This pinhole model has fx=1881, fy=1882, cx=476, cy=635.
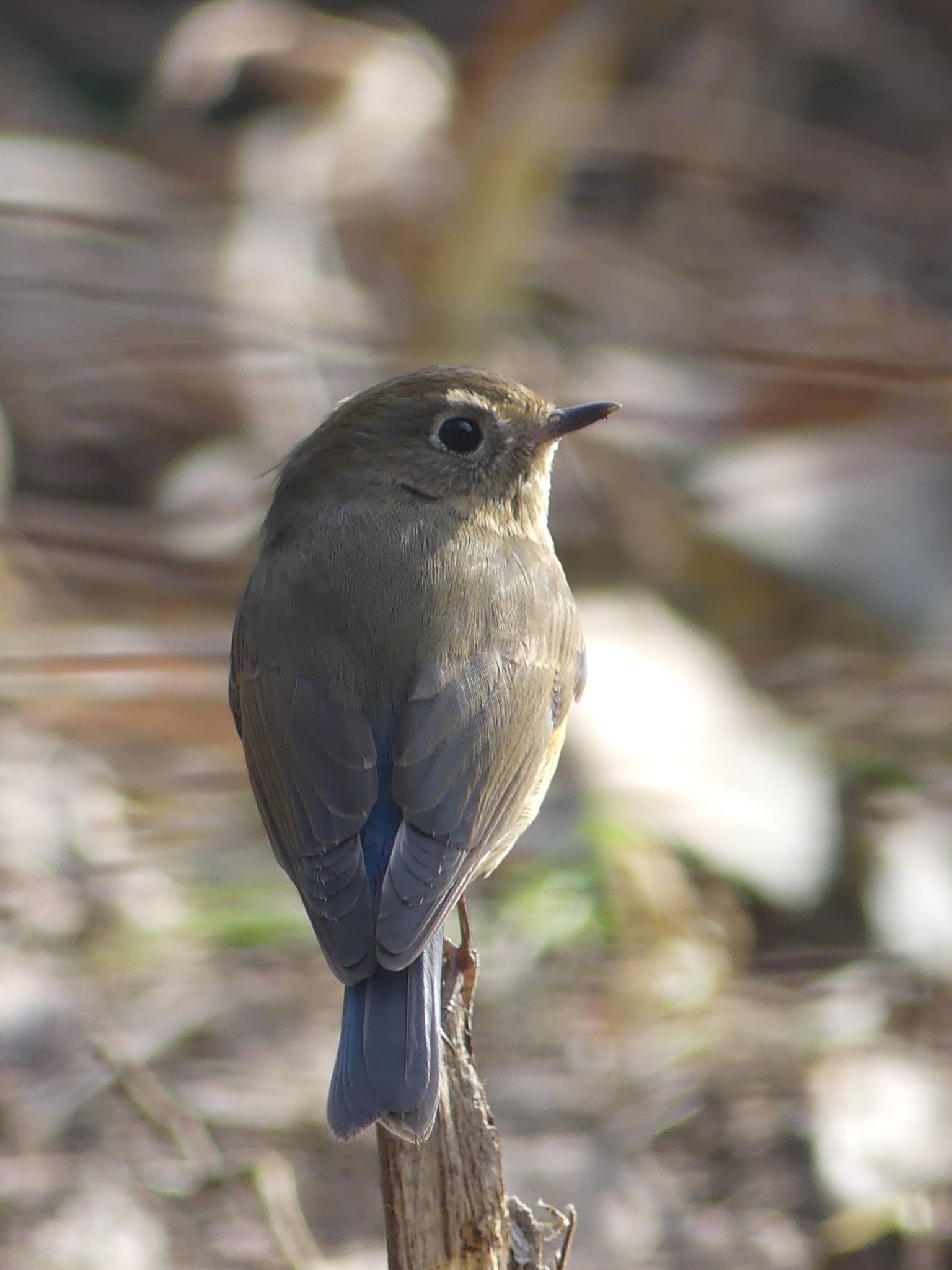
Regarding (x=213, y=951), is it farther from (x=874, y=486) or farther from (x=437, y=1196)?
(x=874, y=486)

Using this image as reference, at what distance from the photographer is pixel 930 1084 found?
439cm

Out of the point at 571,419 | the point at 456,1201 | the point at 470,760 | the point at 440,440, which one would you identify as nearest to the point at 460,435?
the point at 440,440

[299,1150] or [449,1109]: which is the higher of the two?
[449,1109]

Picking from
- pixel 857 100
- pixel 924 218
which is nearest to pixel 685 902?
pixel 924 218

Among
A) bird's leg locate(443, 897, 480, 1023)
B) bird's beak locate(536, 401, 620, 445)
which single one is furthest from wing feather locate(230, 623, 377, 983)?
bird's beak locate(536, 401, 620, 445)

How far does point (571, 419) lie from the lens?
345 cm

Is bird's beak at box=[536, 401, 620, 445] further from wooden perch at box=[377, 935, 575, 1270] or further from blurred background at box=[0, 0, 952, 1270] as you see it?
blurred background at box=[0, 0, 952, 1270]

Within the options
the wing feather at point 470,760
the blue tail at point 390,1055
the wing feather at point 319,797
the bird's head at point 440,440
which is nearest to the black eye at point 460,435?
the bird's head at point 440,440

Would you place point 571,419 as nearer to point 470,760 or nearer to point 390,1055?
point 470,760

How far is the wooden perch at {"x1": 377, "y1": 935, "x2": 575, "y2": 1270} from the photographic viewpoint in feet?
8.52

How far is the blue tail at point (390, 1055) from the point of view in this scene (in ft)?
8.27

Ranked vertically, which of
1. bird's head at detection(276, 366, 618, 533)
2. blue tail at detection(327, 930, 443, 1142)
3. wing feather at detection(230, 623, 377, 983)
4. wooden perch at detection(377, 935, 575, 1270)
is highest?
bird's head at detection(276, 366, 618, 533)

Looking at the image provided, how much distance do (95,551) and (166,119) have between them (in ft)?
9.89

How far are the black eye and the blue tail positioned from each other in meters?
1.08
